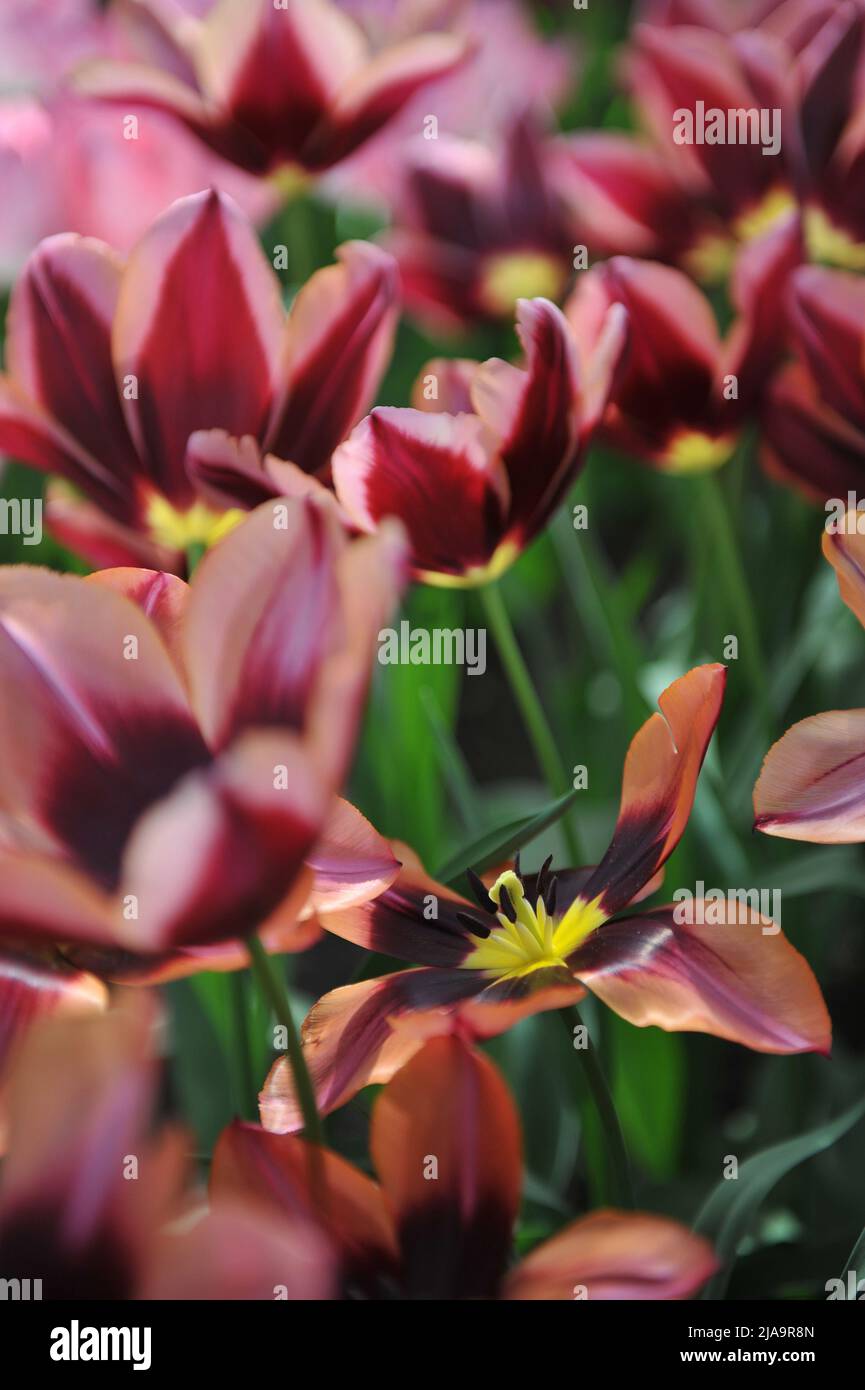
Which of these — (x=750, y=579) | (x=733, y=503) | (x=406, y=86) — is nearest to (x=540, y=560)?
(x=750, y=579)

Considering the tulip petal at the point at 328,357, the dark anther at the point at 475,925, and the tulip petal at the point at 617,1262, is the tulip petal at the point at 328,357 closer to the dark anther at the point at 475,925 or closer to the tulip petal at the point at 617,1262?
the dark anther at the point at 475,925

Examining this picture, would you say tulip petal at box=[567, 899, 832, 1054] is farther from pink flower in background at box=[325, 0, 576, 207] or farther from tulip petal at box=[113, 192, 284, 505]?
pink flower in background at box=[325, 0, 576, 207]

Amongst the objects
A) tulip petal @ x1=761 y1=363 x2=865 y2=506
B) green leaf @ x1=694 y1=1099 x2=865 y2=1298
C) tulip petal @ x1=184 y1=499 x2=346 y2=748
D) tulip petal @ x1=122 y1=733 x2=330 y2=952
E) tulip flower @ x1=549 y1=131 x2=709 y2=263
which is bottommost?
green leaf @ x1=694 y1=1099 x2=865 y2=1298

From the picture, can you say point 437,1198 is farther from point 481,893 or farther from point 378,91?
point 378,91

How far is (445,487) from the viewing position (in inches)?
17.7

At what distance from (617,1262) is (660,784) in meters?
0.13

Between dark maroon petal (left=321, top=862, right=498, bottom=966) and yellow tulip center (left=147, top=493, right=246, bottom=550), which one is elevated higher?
yellow tulip center (left=147, top=493, right=246, bottom=550)

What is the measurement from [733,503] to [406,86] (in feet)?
0.89

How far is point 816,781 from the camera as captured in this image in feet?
1.22

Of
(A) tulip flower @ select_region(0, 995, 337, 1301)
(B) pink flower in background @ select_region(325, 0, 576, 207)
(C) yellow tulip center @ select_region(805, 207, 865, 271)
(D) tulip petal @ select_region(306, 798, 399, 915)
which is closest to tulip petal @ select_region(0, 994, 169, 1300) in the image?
(A) tulip flower @ select_region(0, 995, 337, 1301)

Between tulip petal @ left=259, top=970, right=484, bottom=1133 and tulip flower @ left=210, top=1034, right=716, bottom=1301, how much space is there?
24 millimetres

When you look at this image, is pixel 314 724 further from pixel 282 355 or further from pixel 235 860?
pixel 282 355

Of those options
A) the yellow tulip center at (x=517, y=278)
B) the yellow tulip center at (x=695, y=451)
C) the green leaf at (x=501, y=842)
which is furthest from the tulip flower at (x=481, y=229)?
the green leaf at (x=501, y=842)

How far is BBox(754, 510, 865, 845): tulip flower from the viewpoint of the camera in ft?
1.19
